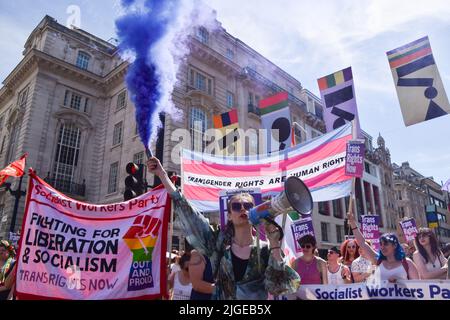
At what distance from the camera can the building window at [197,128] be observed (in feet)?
72.5

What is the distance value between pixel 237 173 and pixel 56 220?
418 cm

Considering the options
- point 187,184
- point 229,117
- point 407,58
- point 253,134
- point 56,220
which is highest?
point 253,134

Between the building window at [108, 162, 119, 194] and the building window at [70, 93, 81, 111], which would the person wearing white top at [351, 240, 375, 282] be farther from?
the building window at [70, 93, 81, 111]

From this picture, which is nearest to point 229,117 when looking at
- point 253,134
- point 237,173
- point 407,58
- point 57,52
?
point 237,173

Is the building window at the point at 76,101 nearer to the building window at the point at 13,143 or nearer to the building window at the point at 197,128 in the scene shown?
the building window at the point at 13,143

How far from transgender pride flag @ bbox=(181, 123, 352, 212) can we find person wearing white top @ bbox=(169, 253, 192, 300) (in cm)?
239

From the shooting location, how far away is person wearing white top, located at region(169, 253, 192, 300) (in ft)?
14.8

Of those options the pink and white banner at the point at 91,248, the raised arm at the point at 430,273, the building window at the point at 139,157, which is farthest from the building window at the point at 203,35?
the raised arm at the point at 430,273

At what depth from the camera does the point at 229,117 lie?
39.1 ft

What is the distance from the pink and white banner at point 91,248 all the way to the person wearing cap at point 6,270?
0.68m

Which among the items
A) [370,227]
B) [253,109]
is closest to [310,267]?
[370,227]

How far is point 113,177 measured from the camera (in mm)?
23594
